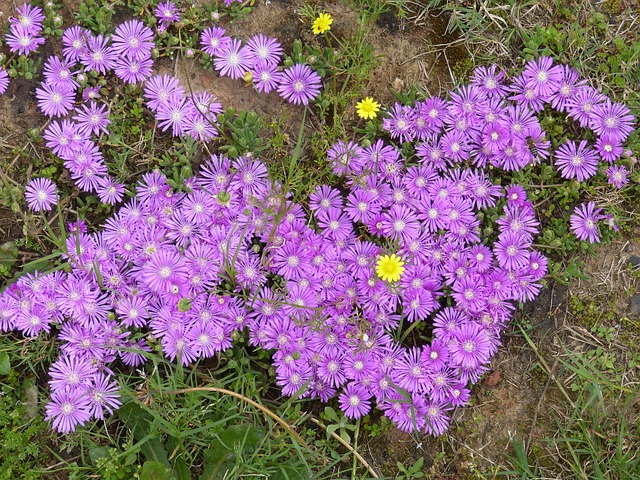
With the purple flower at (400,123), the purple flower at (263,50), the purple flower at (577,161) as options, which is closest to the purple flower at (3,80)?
the purple flower at (263,50)

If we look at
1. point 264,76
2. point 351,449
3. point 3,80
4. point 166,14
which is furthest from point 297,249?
point 3,80

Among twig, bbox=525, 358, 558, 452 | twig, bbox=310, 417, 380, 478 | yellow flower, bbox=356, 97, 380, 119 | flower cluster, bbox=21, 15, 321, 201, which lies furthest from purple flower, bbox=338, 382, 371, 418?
flower cluster, bbox=21, 15, 321, 201

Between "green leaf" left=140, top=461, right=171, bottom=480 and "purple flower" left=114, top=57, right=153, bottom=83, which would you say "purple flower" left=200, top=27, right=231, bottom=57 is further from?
"green leaf" left=140, top=461, right=171, bottom=480

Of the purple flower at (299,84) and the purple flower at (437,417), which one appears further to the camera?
the purple flower at (299,84)

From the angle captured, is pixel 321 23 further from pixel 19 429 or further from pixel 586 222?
pixel 19 429

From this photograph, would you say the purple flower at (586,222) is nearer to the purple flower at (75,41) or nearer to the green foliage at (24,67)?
the purple flower at (75,41)

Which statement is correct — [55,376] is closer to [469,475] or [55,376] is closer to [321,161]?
[321,161]

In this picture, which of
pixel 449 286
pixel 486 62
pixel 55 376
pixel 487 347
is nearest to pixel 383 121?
pixel 486 62
